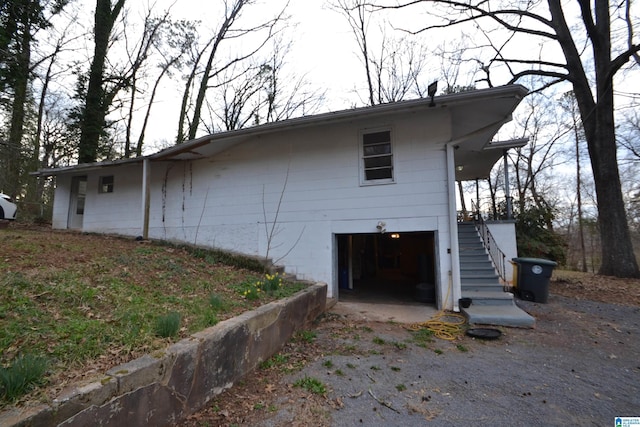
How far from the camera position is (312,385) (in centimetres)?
302

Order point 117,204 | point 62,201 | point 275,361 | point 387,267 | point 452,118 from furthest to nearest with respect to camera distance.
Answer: point 387,267
point 62,201
point 117,204
point 452,118
point 275,361

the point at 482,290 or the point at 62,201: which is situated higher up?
the point at 62,201

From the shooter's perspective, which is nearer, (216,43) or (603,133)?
(603,133)

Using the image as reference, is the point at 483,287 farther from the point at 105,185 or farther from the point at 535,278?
the point at 105,185

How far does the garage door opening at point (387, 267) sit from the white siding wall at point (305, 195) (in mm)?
782

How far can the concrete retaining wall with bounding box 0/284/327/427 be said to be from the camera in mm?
1621

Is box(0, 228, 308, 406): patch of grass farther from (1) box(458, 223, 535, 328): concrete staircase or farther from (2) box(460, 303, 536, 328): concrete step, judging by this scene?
(1) box(458, 223, 535, 328): concrete staircase

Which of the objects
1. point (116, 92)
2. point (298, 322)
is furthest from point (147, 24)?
point (298, 322)

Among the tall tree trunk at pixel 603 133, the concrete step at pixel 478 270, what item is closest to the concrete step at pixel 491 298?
the concrete step at pixel 478 270

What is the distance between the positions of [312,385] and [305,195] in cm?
442

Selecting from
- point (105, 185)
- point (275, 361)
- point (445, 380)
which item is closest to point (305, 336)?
point (275, 361)

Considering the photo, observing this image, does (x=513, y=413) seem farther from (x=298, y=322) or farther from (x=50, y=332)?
(x=50, y=332)

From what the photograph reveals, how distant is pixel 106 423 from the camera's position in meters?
1.74

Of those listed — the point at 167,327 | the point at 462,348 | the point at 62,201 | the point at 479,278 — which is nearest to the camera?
the point at 167,327
